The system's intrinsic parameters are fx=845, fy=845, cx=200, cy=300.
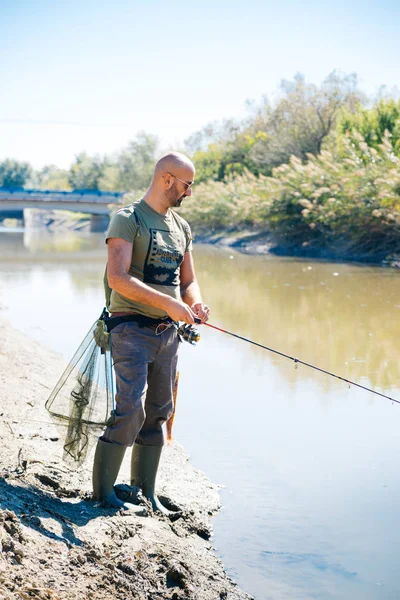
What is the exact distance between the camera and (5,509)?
141 inches

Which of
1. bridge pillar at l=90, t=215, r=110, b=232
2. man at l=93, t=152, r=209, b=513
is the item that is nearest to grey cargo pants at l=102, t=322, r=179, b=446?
man at l=93, t=152, r=209, b=513

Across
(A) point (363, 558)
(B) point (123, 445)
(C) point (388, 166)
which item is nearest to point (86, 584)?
(B) point (123, 445)

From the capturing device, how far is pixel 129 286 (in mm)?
4027

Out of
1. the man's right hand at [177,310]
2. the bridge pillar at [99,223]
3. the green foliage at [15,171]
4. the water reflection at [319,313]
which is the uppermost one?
the man's right hand at [177,310]

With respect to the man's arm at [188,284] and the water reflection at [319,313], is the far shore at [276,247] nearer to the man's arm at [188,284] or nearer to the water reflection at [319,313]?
the water reflection at [319,313]

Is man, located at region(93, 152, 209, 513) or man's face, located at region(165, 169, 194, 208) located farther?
man's face, located at region(165, 169, 194, 208)

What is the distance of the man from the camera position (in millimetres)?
4066

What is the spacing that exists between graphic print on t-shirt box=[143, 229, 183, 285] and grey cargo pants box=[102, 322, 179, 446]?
253mm

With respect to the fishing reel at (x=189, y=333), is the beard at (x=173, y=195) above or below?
above

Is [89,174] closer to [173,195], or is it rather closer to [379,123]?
[379,123]

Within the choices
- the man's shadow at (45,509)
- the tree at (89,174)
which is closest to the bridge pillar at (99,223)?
the tree at (89,174)

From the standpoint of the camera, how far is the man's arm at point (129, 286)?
4.03 meters

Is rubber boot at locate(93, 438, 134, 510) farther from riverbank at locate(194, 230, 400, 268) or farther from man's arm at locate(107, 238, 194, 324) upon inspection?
riverbank at locate(194, 230, 400, 268)

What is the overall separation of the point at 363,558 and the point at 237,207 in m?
32.5
